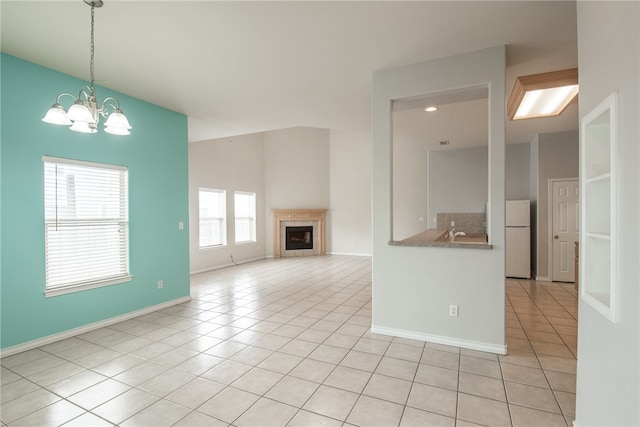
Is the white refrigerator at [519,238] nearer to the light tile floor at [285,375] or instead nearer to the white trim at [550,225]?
the white trim at [550,225]

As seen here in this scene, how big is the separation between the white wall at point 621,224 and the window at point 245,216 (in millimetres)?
7577

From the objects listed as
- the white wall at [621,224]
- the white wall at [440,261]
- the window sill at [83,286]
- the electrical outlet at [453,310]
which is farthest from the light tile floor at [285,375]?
the white wall at [621,224]

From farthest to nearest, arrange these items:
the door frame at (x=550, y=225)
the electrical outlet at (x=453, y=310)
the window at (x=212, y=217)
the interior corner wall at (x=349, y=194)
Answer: the interior corner wall at (x=349, y=194)
the window at (x=212, y=217)
the door frame at (x=550, y=225)
the electrical outlet at (x=453, y=310)

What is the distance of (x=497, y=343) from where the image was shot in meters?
2.77

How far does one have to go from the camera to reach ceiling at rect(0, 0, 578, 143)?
2.21 meters

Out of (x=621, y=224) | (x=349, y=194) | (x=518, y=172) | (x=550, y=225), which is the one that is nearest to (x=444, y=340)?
(x=621, y=224)

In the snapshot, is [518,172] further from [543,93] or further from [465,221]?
[543,93]

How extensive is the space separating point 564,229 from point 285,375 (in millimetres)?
5904

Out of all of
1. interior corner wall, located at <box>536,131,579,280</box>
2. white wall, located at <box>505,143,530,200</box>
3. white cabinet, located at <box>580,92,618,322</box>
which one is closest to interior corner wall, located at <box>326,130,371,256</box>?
white wall, located at <box>505,143,530,200</box>

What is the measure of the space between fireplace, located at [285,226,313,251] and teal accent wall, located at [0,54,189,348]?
15.7 ft

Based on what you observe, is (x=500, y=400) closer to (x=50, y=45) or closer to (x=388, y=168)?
(x=388, y=168)

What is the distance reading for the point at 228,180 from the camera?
776 centimetres

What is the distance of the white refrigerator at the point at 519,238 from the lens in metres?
5.86

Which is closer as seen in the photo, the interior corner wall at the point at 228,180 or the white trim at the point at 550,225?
the white trim at the point at 550,225
